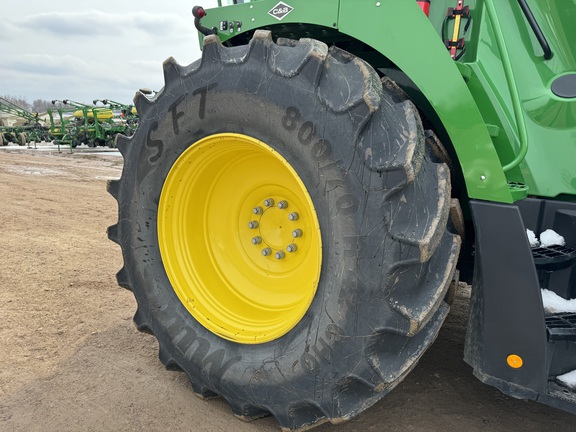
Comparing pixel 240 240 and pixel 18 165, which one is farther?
pixel 18 165

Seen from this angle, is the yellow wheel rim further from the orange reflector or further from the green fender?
the orange reflector

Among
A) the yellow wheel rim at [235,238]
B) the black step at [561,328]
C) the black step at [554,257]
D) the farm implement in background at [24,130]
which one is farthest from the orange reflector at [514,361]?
the farm implement in background at [24,130]

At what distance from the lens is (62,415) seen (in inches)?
90.0

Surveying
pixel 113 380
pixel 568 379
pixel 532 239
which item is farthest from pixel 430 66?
pixel 113 380

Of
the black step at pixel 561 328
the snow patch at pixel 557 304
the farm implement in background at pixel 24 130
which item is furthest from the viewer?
the farm implement in background at pixel 24 130

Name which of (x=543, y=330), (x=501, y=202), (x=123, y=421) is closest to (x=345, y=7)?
(x=501, y=202)

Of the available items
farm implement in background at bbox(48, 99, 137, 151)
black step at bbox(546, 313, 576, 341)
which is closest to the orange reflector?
black step at bbox(546, 313, 576, 341)

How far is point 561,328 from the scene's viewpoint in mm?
1698

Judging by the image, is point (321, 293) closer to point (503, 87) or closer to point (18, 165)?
point (503, 87)

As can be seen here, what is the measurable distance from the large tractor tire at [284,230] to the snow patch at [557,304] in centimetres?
40

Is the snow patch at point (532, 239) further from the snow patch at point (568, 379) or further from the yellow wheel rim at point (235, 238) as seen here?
the yellow wheel rim at point (235, 238)

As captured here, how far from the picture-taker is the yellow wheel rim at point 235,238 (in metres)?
2.30

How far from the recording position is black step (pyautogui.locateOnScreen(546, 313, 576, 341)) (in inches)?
66.2

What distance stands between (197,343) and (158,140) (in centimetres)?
100
